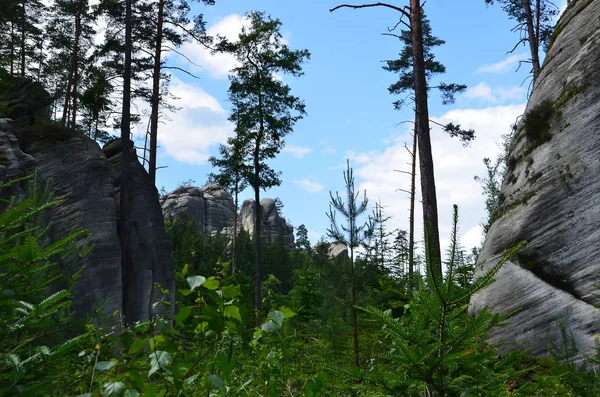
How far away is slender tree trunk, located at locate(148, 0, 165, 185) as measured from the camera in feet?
62.8

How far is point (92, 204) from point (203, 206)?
52.3 meters

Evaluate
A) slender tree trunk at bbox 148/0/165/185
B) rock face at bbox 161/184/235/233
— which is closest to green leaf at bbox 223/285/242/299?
slender tree trunk at bbox 148/0/165/185

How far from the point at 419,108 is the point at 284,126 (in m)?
12.9

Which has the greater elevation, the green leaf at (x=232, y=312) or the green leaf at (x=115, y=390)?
the green leaf at (x=232, y=312)

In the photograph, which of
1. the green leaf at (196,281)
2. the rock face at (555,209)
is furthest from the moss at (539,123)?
the green leaf at (196,281)

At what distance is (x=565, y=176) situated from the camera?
827 cm

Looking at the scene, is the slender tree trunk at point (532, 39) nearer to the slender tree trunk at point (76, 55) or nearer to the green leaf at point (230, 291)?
the green leaf at point (230, 291)

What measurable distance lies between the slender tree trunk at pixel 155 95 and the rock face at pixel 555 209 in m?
13.7

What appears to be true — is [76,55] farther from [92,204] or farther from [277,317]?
[277,317]

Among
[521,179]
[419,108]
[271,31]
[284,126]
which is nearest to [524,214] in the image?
[521,179]

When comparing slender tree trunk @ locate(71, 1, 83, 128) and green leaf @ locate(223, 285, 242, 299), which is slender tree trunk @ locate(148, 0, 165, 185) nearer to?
slender tree trunk @ locate(71, 1, 83, 128)

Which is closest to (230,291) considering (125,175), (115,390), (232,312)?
(232,312)

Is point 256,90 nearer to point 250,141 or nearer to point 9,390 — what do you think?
point 250,141

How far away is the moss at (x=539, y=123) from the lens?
363 inches
